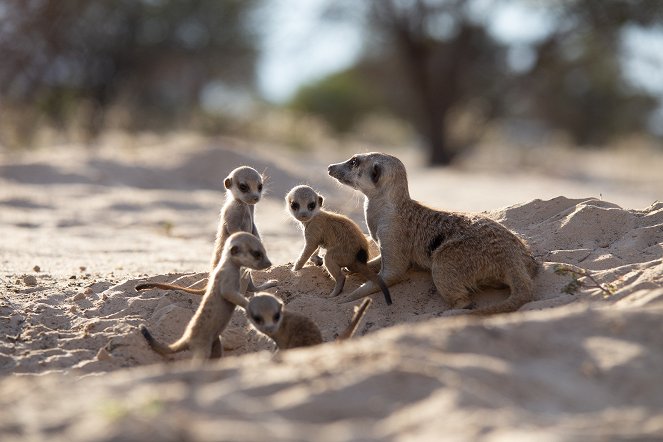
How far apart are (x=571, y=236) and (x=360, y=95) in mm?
28878

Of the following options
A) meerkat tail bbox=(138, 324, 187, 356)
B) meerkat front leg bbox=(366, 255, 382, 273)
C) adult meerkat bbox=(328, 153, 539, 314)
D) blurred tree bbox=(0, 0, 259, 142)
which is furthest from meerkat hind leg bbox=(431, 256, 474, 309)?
blurred tree bbox=(0, 0, 259, 142)

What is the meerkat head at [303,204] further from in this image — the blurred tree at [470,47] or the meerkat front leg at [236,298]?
the blurred tree at [470,47]

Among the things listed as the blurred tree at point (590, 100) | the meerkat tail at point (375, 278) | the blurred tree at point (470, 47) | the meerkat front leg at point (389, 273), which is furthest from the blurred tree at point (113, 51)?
the meerkat front leg at point (389, 273)

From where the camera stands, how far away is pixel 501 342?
3854 millimetres

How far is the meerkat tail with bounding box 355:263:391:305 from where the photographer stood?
19.0 feet

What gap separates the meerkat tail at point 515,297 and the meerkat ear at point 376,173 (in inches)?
51.4

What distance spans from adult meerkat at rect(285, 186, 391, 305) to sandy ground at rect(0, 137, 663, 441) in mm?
157

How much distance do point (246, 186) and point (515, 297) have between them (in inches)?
79.4

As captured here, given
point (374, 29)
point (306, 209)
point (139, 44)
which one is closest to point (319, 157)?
point (374, 29)

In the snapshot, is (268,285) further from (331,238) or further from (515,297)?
(515,297)

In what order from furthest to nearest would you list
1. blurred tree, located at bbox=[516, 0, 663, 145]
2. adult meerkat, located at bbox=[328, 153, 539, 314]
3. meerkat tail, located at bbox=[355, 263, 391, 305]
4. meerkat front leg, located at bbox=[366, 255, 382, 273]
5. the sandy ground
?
blurred tree, located at bbox=[516, 0, 663, 145] < meerkat front leg, located at bbox=[366, 255, 382, 273] < meerkat tail, located at bbox=[355, 263, 391, 305] < adult meerkat, located at bbox=[328, 153, 539, 314] < the sandy ground

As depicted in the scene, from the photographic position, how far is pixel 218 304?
5.14 meters

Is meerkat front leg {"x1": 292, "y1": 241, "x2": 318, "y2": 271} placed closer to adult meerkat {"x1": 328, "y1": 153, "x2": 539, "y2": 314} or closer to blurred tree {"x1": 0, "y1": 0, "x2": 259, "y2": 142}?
adult meerkat {"x1": 328, "y1": 153, "x2": 539, "y2": 314}

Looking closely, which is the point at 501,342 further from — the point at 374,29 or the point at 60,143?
the point at 374,29
